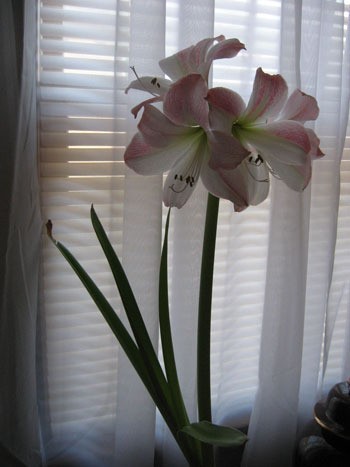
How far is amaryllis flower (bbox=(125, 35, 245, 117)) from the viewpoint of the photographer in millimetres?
609

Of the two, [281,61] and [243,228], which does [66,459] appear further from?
[281,61]

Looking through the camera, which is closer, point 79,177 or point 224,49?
point 224,49

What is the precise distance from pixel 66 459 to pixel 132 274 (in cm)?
43

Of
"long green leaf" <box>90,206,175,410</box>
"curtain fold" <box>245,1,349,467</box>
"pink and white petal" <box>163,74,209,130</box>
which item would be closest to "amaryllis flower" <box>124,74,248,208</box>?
"pink and white petal" <box>163,74,209,130</box>

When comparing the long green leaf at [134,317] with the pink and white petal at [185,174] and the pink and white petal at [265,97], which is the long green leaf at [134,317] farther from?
the pink and white petal at [265,97]

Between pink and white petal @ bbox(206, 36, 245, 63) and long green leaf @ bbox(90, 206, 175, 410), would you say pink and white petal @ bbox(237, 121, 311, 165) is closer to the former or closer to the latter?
pink and white petal @ bbox(206, 36, 245, 63)

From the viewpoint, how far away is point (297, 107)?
0.64 m

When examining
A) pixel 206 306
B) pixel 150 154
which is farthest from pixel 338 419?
pixel 150 154

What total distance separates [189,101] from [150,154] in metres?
0.10

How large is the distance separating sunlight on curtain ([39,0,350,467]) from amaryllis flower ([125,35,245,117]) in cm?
21

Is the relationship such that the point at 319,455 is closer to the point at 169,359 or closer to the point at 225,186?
the point at 169,359

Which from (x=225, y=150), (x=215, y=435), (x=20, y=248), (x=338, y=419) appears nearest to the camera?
(x=225, y=150)

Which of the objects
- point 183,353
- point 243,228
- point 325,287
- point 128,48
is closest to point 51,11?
point 128,48

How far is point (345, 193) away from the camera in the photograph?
1.12m
